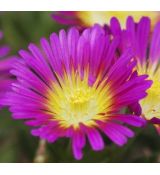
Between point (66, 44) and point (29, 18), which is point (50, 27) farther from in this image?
point (66, 44)

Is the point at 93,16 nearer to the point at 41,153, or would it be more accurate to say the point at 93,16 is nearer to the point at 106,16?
the point at 106,16

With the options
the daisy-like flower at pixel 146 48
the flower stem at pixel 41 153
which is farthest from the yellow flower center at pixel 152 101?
the flower stem at pixel 41 153

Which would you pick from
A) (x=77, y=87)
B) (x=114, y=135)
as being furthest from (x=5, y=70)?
(x=114, y=135)

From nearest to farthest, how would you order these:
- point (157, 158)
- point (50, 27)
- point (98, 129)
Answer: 1. point (98, 129)
2. point (157, 158)
3. point (50, 27)

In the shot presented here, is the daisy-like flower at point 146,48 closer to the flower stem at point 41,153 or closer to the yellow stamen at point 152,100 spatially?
the yellow stamen at point 152,100

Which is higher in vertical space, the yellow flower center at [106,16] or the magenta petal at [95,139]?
the yellow flower center at [106,16]

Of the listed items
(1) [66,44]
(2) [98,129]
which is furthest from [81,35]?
(2) [98,129]
